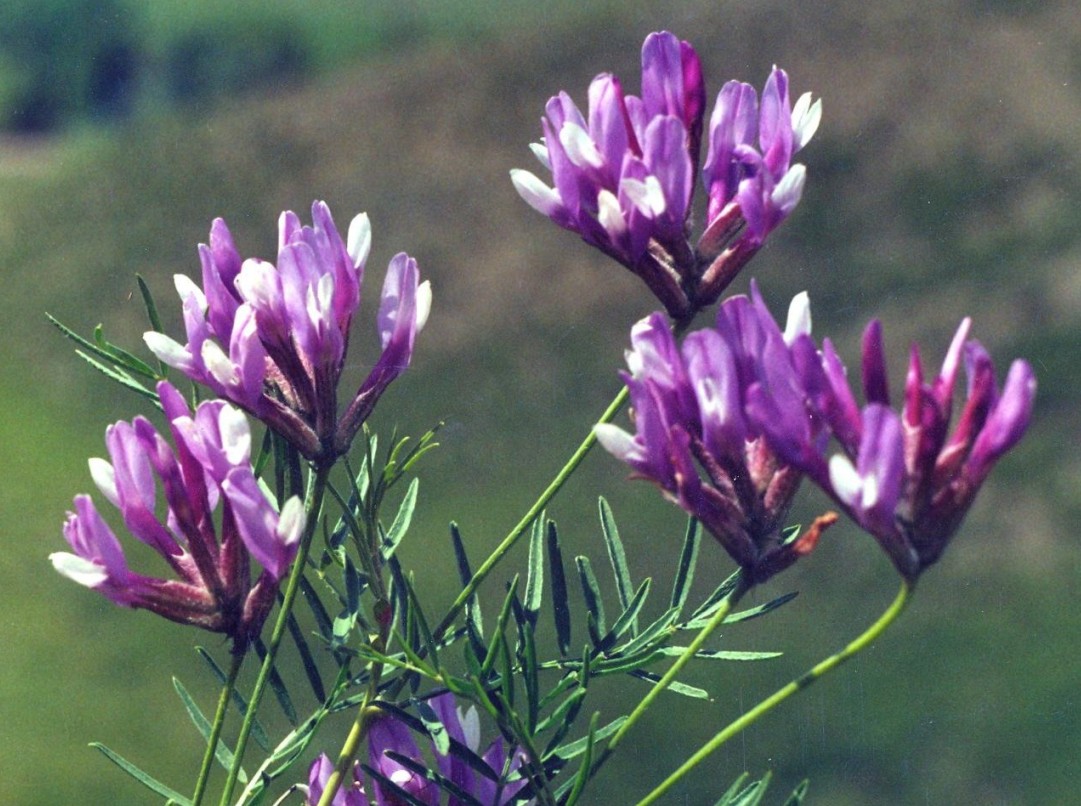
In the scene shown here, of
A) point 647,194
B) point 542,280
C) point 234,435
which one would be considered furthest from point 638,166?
Result: point 542,280

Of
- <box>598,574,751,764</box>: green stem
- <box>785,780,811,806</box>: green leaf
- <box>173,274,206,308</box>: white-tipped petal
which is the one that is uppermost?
<box>173,274,206,308</box>: white-tipped petal

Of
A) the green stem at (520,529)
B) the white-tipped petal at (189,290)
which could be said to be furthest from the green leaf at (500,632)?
the white-tipped petal at (189,290)

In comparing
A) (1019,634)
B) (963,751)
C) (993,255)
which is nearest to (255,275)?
(963,751)

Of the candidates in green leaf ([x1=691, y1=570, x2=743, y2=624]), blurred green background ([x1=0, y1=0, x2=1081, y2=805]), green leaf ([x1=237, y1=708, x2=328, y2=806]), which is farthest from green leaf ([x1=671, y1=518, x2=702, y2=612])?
blurred green background ([x1=0, y1=0, x2=1081, y2=805])

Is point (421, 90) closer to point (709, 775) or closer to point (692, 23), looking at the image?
point (692, 23)

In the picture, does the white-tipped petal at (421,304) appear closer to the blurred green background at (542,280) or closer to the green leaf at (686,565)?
the green leaf at (686,565)

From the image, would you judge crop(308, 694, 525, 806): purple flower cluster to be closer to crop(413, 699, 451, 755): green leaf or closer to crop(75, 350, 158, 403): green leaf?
crop(413, 699, 451, 755): green leaf
